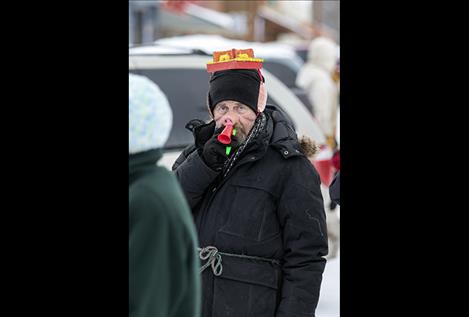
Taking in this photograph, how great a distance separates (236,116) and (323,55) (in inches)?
178

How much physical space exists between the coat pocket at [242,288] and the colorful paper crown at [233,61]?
16.7 inches

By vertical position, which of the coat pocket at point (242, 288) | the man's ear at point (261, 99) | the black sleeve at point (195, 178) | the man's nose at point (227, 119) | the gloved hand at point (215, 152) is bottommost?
the coat pocket at point (242, 288)

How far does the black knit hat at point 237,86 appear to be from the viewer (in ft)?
5.60

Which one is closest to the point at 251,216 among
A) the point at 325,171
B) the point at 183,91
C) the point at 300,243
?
the point at 300,243

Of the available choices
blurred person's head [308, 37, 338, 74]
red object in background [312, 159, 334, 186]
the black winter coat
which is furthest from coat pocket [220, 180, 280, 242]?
blurred person's head [308, 37, 338, 74]

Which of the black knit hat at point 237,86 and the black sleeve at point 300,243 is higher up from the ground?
the black knit hat at point 237,86

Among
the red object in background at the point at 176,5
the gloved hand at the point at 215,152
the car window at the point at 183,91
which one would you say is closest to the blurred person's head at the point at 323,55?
the red object in background at the point at 176,5

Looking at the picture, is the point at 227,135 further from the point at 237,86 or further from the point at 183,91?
the point at 183,91

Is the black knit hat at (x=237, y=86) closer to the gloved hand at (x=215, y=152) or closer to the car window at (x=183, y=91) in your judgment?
the gloved hand at (x=215, y=152)

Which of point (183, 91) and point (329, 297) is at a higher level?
point (183, 91)

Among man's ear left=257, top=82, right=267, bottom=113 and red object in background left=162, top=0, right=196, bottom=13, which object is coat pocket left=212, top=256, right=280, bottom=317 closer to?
man's ear left=257, top=82, right=267, bottom=113

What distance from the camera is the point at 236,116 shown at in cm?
172
